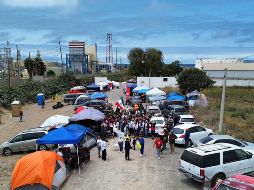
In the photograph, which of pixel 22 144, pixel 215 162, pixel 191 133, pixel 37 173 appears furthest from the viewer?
pixel 22 144

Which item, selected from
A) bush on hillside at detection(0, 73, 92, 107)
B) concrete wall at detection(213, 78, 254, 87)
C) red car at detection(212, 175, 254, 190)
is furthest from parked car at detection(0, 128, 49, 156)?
concrete wall at detection(213, 78, 254, 87)

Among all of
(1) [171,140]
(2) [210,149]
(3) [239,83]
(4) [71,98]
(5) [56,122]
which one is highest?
(2) [210,149]

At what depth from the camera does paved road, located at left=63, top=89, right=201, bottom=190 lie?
17.4 meters

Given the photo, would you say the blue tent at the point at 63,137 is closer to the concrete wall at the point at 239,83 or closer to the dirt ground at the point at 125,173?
the dirt ground at the point at 125,173

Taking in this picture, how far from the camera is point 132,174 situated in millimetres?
19125

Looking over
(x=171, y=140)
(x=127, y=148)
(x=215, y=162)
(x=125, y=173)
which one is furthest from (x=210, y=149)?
(x=171, y=140)

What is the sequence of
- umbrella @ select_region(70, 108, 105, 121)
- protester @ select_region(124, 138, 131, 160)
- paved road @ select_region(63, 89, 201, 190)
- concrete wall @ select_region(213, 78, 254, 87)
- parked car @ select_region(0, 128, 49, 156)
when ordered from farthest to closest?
concrete wall @ select_region(213, 78, 254, 87) → umbrella @ select_region(70, 108, 105, 121) → parked car @ select_region(0, 128, 49, 156) → protester @ select_region(124, 138, 131, 160) → paved road @ select_region(63, 89, 201, 190)

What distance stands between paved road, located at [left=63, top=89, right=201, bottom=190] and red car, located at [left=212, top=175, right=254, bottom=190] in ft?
15.4

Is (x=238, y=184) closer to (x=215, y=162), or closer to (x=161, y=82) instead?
(x=215, y=162)

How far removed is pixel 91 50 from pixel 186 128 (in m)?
155

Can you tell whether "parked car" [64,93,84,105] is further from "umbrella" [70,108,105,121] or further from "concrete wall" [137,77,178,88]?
"umbrella" [70,108,105,121]

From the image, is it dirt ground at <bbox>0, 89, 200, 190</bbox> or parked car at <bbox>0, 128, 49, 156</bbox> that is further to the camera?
parked car at <bbox>0, 128, 49, 156</bbox>

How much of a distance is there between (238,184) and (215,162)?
4.38 m

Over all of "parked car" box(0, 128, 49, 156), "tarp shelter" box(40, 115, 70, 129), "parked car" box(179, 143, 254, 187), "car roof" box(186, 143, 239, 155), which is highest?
"car roof" box(186, 143, 239, 155)
